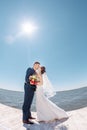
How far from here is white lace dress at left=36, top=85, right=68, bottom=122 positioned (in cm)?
630

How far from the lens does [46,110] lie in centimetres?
641

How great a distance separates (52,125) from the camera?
576 cm

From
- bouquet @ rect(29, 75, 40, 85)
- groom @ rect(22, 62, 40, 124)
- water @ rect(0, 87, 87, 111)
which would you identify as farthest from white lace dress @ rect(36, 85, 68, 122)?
water @ rect(0, 87, 87, 111)

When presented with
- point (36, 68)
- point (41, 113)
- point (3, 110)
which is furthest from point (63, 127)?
point (3, 110)

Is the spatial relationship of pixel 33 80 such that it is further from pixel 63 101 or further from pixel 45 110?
pixel 63 101

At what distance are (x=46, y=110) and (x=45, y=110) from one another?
1.3 inches

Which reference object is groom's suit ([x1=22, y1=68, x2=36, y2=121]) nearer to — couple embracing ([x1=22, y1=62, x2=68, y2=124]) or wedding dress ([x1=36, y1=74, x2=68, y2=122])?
couple embracing ([x1=22, y1=62, x2=68, y2=124])

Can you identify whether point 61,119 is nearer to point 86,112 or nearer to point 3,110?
point 86,112

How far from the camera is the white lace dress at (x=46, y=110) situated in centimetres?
630

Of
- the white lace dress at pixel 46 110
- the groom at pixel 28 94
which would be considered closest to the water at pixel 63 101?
the white lace dress at pixel 46 110

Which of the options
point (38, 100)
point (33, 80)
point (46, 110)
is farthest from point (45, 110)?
point (33, 80)

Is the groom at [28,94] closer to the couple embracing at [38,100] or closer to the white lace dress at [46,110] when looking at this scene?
the couple embracing at [38,100]

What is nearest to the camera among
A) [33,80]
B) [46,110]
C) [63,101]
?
[33,80]

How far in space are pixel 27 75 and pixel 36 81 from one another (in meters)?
0.32
